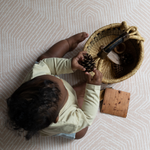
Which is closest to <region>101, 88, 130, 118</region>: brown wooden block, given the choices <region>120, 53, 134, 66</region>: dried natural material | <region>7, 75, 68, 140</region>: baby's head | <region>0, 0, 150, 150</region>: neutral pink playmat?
<region>0, 0, 150, 150</region>: neutral pink playmat

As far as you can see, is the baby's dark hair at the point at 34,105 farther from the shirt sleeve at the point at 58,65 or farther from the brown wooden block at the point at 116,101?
the brown wooden block at the point at 116,101

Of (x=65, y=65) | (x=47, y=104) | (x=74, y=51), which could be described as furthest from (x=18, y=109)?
(x=74, y=51)

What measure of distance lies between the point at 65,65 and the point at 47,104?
0.24m

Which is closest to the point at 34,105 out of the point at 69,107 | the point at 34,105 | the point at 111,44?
the point at 34,105

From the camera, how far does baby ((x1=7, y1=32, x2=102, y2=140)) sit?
42cm

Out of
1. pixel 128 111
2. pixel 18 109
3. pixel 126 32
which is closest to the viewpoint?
pixel 18 109

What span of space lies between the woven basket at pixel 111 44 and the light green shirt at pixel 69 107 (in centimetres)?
9

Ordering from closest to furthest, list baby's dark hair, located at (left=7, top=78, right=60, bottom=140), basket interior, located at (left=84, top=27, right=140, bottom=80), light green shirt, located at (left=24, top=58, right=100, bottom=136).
→ baby's dark hair, located at (left=7, top=78, right=60, bottom=140)
light green shirt, located at (left=24, top=58, right=100, bottom=136)
basket interior, located at (left=84, top=27, right=140, bottom=80)

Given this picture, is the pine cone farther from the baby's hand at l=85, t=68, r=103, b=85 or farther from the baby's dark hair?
the baby's dark hair

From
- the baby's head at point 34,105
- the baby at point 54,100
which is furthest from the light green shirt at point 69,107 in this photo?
the baby's head at point 34,105

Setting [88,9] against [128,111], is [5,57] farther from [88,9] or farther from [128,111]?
[128,111]

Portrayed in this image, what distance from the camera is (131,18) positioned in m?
0.78

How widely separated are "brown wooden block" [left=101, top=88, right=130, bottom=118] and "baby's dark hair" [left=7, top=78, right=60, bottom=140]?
0.34m

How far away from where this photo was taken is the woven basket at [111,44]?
1.98ft
